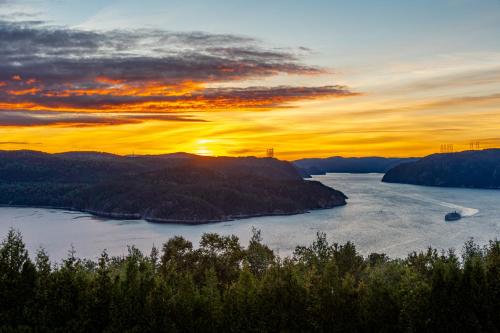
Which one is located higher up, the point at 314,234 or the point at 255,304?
the point at 255,304

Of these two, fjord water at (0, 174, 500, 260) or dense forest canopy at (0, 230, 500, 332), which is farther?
fjord water at (0, 174, 500, 260)

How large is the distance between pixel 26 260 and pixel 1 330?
765 centimetres

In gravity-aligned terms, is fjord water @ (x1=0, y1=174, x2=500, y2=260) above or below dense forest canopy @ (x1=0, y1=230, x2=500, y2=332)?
below

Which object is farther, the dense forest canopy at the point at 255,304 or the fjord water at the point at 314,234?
the fjord water at the point at 314,234

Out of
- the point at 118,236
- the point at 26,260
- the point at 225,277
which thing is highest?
the point at 26,260

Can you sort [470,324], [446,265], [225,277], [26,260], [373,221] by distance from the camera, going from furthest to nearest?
1. [373,221]
2. [225,277]
3. [26,260]
4. [446,265]
5. [470,324]

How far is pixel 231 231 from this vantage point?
18388cm

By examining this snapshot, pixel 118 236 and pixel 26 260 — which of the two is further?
pixel 118 236

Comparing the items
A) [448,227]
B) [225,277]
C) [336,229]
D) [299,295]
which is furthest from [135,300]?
[448,227]

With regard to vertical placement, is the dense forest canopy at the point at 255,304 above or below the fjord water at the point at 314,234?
above

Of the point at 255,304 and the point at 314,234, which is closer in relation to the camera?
the point at 255,304

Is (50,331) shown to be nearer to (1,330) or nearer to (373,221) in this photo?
(1,330)

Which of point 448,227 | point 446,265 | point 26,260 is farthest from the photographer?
point 448,227

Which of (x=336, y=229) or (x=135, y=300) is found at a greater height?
(x=135, y=300)
